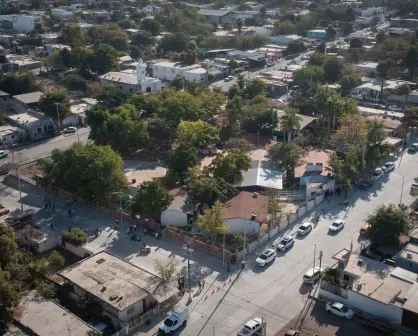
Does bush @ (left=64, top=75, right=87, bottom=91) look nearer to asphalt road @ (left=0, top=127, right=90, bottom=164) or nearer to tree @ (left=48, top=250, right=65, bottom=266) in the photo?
asphalt road @ (left=0, top=127, right=90, bottom=164)

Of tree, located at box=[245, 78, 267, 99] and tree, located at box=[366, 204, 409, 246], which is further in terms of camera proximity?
tree, located at box=[245, 78, 267, 99]

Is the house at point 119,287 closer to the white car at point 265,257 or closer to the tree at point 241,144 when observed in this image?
the white car at point 265,257

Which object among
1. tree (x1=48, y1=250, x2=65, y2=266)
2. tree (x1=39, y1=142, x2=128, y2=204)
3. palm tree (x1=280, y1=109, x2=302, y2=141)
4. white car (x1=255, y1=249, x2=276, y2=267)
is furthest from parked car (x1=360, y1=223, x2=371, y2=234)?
tree (x1=48, y1=250, x2=65, y2=266)

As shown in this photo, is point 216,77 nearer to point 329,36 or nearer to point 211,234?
point 329,36

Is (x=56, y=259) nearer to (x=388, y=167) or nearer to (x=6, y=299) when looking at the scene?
(x=6, y=299)

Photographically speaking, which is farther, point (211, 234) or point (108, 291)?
point (211, 234)

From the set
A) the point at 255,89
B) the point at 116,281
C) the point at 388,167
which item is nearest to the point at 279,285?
the point at 116,281

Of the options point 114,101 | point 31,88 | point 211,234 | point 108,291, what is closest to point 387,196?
point 211,234
